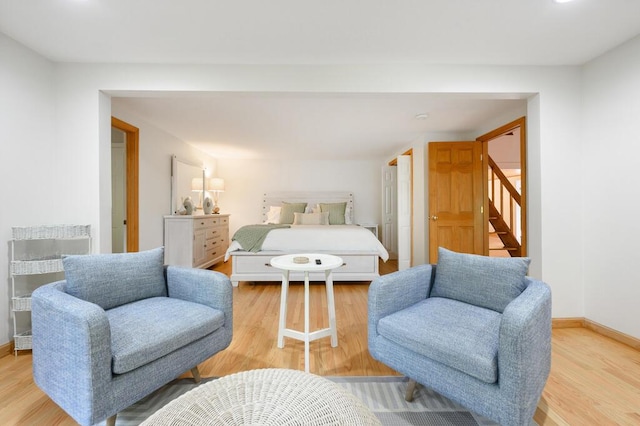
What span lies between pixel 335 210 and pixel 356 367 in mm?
4236

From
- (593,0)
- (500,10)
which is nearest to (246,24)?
(500,10)

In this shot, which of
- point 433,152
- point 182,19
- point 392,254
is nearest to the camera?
point 182,19

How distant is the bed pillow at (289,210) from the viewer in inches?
229

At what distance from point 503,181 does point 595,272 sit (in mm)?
3250

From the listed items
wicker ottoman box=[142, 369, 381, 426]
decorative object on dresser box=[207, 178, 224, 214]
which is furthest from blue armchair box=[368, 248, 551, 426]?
decorative object on dresser box=[207, 178, 224, 214]

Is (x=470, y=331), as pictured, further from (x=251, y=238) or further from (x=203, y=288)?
(x=251, y=238)

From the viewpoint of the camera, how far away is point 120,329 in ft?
4.58

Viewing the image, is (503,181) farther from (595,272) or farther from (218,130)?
(218,130)

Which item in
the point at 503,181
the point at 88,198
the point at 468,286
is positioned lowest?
the point at 468,286

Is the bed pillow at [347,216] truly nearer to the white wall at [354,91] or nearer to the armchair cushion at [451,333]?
the white wall at [354,91]

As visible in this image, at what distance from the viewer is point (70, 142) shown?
8.06 ft

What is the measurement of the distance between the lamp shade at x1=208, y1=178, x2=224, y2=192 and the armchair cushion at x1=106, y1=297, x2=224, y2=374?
4.54 metres

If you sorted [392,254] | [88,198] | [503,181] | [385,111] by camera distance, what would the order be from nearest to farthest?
[88,198], [385,111], [503,181], [392,254]

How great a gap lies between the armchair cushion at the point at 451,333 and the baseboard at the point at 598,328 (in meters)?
1.62
